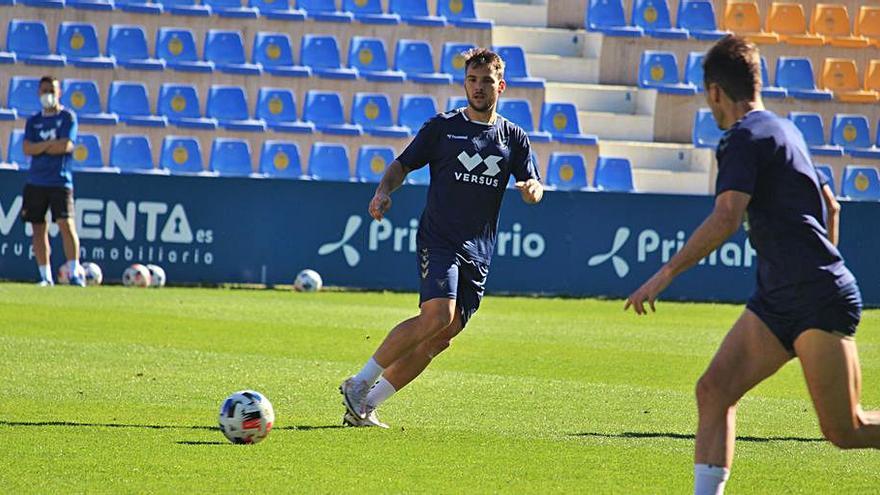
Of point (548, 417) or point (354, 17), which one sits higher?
point (354, 17)

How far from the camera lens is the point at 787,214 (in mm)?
5875

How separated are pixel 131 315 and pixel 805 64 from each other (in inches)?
601

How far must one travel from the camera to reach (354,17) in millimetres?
25266

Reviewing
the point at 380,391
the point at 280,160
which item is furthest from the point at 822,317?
the point at 280,160

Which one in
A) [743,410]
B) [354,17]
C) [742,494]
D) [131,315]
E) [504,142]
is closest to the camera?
[742,494]

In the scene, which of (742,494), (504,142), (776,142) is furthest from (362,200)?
(776,142)

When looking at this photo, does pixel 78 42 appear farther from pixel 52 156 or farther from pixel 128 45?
pixel 52 156

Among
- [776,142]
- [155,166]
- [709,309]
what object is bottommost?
[709,309]

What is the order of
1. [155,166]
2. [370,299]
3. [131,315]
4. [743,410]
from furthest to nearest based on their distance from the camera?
[155,166] < [370,299] < [131,315] < [743,410]

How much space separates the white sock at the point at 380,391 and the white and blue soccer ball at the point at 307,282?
11.4 meters

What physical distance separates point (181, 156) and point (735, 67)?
57.9ft

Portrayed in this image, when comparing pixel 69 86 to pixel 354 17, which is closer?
pixel 69 86

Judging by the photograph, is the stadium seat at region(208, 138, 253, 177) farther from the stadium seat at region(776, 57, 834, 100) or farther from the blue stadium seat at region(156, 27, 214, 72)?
the stadium seat at region(776, 57, 834, 100)

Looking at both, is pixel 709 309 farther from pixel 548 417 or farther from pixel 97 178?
pixel 548 417
